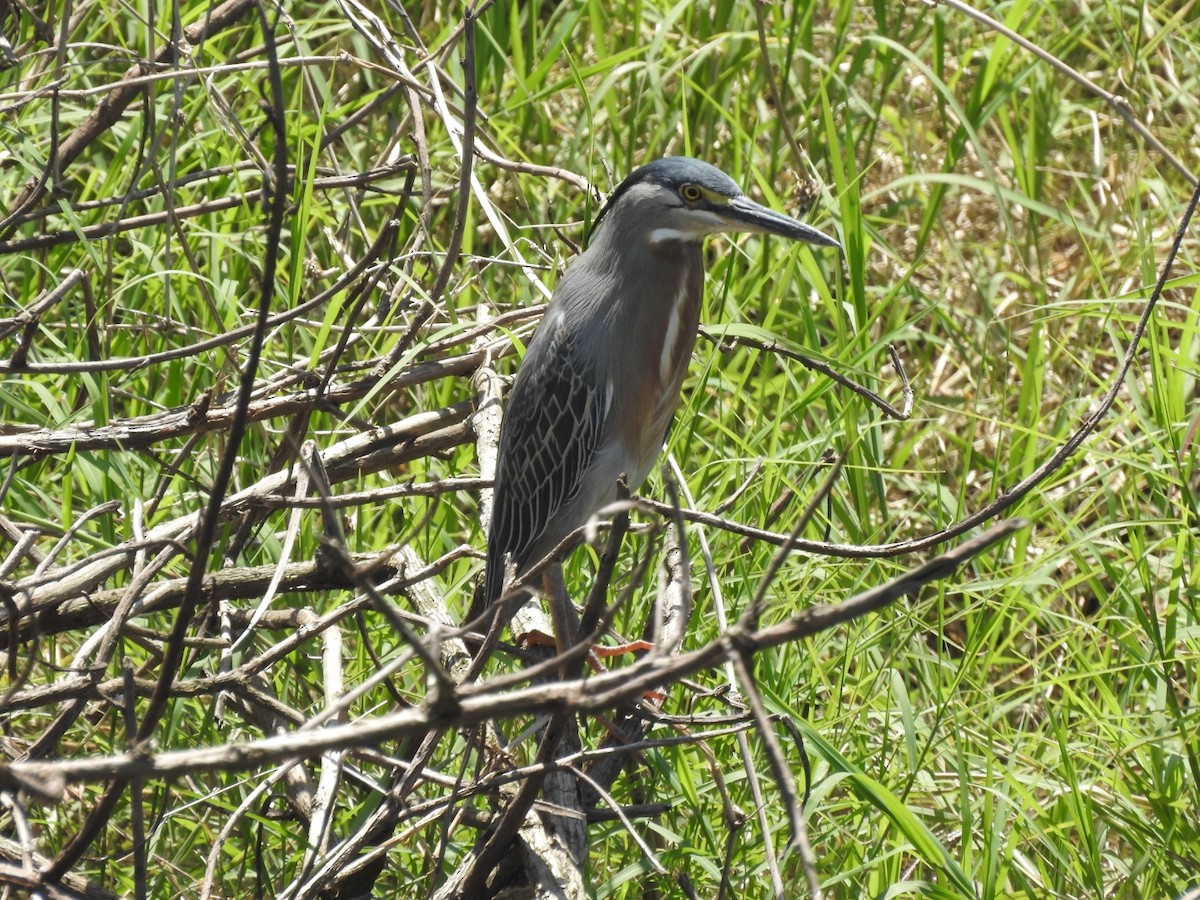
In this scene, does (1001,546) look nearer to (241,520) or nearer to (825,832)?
(825,832)

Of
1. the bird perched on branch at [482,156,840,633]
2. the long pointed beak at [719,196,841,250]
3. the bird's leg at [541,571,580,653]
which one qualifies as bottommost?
the bird's leg at [541,571,580,653]

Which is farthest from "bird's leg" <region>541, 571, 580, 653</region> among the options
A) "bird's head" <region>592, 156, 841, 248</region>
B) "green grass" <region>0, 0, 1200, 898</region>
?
"bird's head" <region>592, 156, 841, 248</region>

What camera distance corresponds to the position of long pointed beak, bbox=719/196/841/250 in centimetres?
270

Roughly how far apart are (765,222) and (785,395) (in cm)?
75

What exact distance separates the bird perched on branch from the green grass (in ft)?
0.44

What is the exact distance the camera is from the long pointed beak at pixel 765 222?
270 cm

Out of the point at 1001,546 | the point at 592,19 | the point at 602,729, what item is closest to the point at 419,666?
the point at 602,729

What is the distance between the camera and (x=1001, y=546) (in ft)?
10.6

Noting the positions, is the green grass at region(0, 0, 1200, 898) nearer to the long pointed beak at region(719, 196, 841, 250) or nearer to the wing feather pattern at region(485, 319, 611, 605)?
the wing feather pattern at region(485, 319, 611, 605)

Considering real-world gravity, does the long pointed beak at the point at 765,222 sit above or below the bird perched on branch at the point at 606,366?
above

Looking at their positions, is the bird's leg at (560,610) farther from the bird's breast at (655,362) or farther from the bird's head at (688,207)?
the bird's head at (688,207)

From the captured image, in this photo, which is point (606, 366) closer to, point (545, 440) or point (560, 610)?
point (545, 440)

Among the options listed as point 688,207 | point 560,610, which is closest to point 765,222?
point 688,207

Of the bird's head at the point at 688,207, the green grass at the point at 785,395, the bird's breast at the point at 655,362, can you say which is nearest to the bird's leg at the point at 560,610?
the green grass at the point at 785,395
